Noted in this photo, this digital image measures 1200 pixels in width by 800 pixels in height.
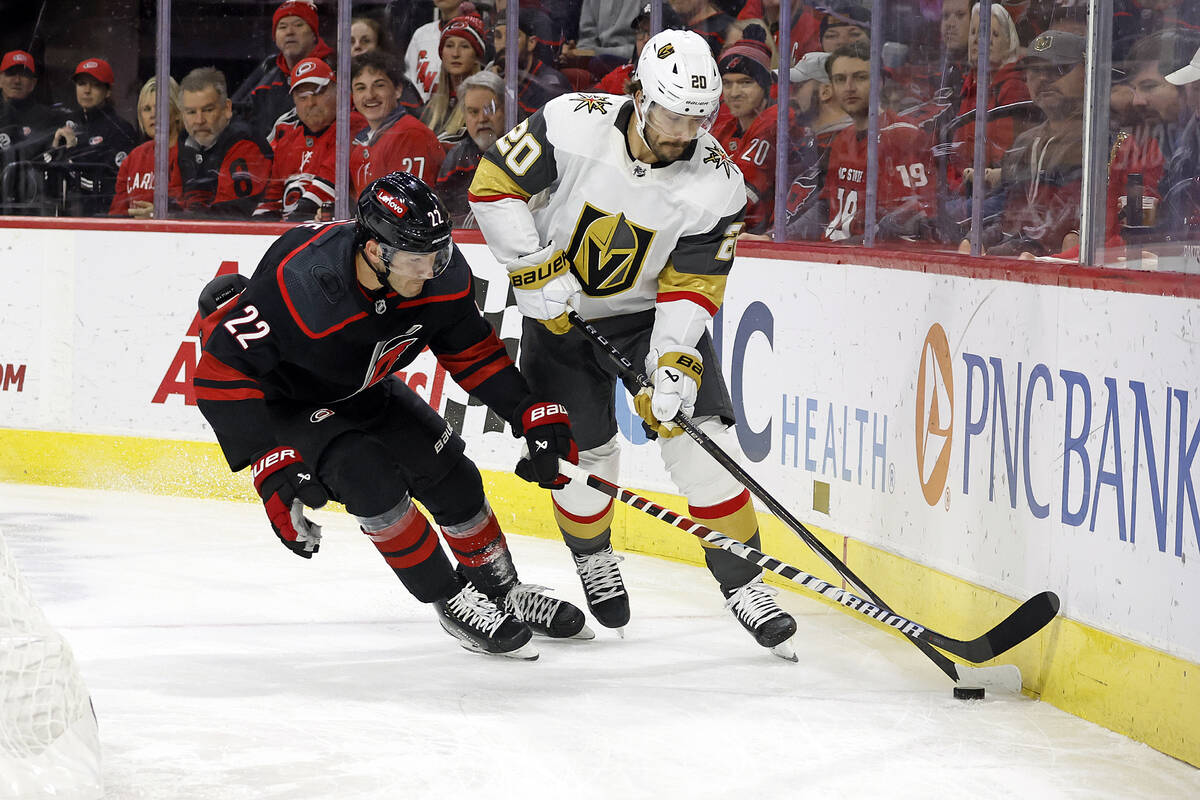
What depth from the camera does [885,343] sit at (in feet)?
12.7

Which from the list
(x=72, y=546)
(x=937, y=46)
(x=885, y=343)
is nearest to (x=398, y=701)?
(x=885, y=343)

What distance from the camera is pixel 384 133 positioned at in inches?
219

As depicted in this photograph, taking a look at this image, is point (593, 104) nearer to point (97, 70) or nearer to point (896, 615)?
point (896, 615)

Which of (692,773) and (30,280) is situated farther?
(30,280)

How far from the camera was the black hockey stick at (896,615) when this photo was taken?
3027mm

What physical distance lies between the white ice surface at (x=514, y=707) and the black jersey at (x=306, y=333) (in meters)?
0.54

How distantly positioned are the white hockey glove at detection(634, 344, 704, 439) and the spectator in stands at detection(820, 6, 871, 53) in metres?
1.52

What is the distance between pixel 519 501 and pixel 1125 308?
258 cm

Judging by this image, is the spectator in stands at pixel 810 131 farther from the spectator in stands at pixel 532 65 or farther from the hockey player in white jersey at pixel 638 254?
the hockey player in white jersey at pixel 638 254

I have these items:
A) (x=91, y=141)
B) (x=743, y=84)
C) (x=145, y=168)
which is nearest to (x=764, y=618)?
(x=743, y=84)

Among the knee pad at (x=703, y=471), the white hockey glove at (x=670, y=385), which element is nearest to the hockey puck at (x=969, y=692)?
the knee pad at (x=703, y=471)

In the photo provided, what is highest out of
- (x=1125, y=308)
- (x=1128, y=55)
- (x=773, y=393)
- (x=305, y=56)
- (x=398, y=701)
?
(x=305, y=56)

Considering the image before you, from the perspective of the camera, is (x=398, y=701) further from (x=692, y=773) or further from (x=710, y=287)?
(x=710, y=287)

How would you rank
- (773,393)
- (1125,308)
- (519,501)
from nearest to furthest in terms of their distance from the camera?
(1125,308) < (773,393) < (519,501)
